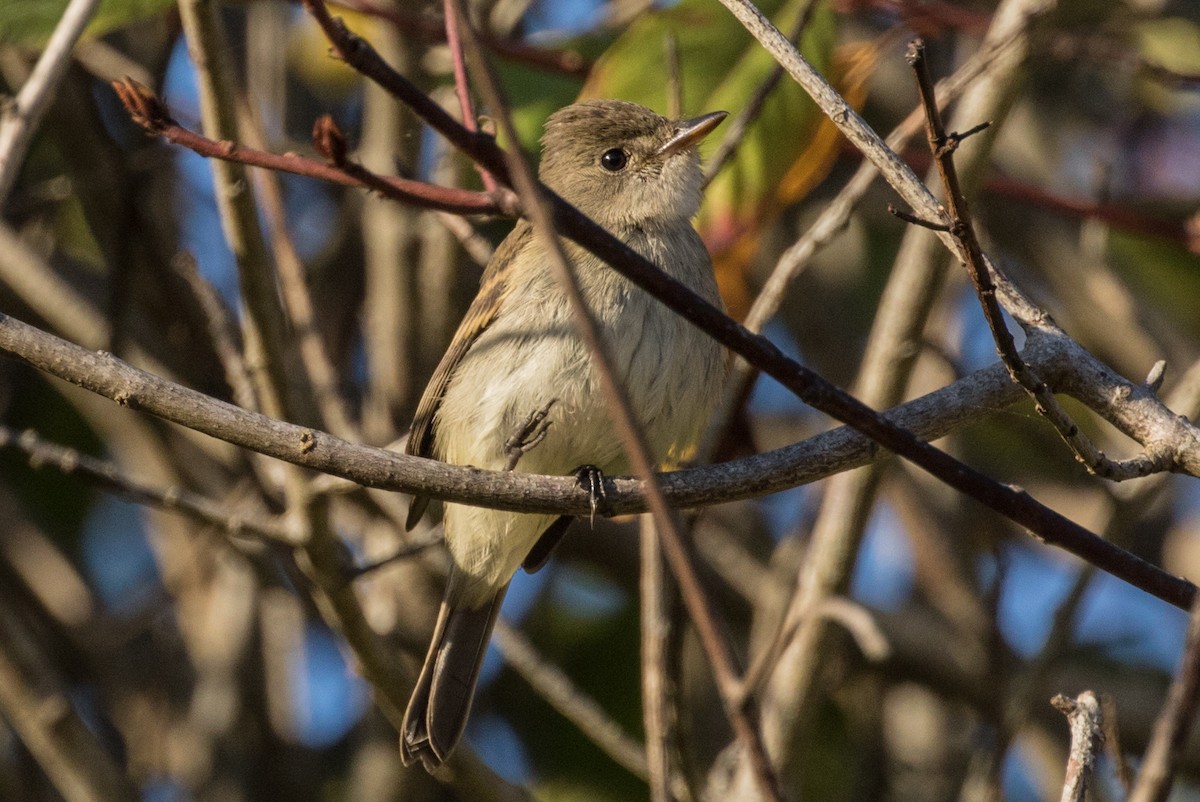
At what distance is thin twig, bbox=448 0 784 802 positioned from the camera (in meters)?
1.54

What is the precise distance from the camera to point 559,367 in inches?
150

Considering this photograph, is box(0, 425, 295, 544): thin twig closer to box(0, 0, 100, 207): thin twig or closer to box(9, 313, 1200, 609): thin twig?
box(0, 0, 100, 207): thin twig

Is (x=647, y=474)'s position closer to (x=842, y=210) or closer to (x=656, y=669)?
(x=656, y=669)

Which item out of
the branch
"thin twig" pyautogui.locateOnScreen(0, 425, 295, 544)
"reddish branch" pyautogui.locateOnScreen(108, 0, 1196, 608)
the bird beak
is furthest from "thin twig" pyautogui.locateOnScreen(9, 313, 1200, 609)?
the bird beak

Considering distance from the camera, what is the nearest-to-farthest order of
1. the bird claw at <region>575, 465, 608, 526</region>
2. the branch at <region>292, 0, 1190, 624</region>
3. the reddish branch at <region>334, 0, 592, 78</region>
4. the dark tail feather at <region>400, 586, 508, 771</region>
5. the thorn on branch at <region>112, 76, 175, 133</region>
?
the branch at <region>292, 0, 1190, 624</region> → the thorn on branch at <region>112, 76, 175, 133</region> → the bird claw at <region>575, 465, 608, 526</region> → the dark tail feather at <region>400, 586, 508, 771</region> → the reddish branch at <region>334, 0, 592, 78</region>

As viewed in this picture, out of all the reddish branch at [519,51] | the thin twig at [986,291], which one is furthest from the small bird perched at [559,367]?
the thin twig at [986,291]

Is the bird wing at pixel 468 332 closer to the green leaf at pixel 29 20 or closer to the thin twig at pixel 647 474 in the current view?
the green leaf at pixel 29 20

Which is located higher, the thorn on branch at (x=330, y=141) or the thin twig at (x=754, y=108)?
the thin twig at (x=754, y=108)

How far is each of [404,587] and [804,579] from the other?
5.62 ft

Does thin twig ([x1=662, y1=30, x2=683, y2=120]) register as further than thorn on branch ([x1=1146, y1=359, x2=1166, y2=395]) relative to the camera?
Yes

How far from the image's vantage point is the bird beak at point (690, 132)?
4.10 meters

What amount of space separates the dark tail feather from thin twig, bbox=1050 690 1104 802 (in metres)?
2.04

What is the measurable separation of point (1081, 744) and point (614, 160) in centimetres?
266

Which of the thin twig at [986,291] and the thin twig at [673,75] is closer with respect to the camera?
the thin twig at [986,291]
